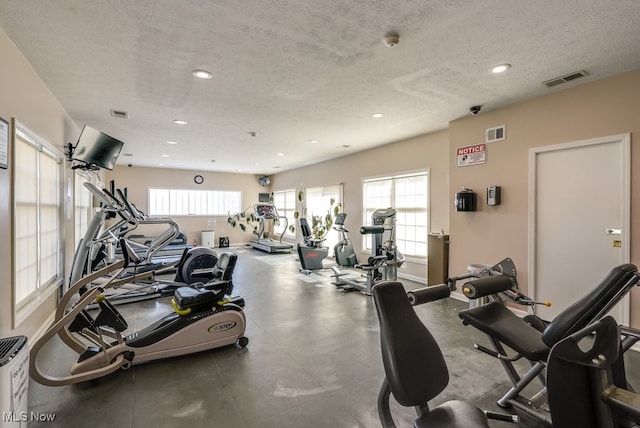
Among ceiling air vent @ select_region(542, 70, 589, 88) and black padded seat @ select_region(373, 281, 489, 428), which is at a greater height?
ceiling air vent @ select_region(542, 70, 589, 88)

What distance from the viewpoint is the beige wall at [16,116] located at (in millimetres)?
2270

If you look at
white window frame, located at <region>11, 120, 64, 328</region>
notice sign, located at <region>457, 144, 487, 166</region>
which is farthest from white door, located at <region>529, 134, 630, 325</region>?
white window frame, located at <region>11, 120, 64, 328</region>

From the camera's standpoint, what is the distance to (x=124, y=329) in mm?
2404

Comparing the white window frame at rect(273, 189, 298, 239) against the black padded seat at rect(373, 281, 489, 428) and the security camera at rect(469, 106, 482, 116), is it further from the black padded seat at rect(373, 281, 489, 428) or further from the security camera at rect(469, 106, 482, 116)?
the black padded seat at rect(373, 281, 489, 428)

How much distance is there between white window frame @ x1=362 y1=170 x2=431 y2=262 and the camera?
5544 millimetres

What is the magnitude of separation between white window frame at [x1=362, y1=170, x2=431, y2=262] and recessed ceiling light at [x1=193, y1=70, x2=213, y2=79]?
3888mm

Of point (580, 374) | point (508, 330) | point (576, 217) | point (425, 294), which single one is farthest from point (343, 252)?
point (580, 374)

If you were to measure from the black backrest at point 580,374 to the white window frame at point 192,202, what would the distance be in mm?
10451

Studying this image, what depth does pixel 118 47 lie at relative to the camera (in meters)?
2.49

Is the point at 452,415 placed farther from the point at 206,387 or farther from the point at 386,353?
the point at 206,387

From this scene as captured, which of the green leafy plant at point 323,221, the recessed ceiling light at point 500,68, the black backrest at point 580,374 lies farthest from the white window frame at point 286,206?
the black backrest at point 580,374

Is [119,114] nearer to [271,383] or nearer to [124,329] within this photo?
[124,329]

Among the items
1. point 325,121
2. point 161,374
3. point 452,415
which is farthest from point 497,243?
point 161,374

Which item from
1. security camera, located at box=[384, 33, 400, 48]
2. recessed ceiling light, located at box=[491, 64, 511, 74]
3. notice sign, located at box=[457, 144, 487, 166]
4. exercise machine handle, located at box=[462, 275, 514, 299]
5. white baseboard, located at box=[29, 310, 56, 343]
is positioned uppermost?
recessed ceiling light, located at box=[491, 64, 511, 74]
